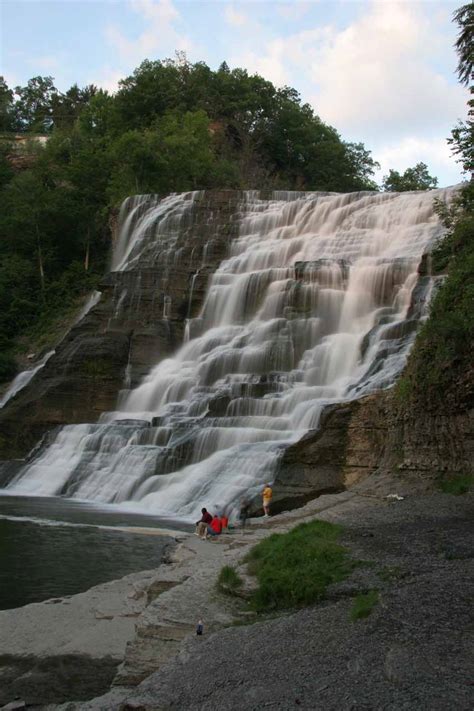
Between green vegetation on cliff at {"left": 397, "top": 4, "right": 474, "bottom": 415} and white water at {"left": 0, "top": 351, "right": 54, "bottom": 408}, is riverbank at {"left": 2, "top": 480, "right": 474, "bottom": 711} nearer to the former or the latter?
green vegetation on cliff at {"left": 397, "top": 4, "right": 474, "bottom": 415}

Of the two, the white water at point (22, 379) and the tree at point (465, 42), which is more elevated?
the tree at point (465, 42)

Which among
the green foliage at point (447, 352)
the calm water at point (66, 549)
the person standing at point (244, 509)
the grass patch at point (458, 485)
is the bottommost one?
the calm water at point (66, 549)

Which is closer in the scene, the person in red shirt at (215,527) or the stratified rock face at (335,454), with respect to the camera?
the person in red shirt at (215,527)

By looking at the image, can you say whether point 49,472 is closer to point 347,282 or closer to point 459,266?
point 347,282

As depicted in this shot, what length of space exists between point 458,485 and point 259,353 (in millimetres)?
15815

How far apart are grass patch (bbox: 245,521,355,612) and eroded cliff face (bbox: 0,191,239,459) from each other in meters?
22.9

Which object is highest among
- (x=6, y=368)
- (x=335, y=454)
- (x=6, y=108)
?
(x=6, y=108)

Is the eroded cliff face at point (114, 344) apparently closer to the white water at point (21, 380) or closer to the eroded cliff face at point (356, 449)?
the white water at point (21, 380)

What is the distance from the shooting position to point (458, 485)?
15750mm

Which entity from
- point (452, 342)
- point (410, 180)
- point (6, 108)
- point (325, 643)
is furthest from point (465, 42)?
point (6, 108)

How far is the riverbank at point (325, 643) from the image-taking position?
6551mm

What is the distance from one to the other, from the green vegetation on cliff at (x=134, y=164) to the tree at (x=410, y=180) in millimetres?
1767

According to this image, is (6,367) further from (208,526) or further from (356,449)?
(208,526)

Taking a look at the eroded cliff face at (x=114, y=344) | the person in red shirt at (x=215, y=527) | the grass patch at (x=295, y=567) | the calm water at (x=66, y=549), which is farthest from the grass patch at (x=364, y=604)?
the eroded cliff face at (x=114, y=344)
